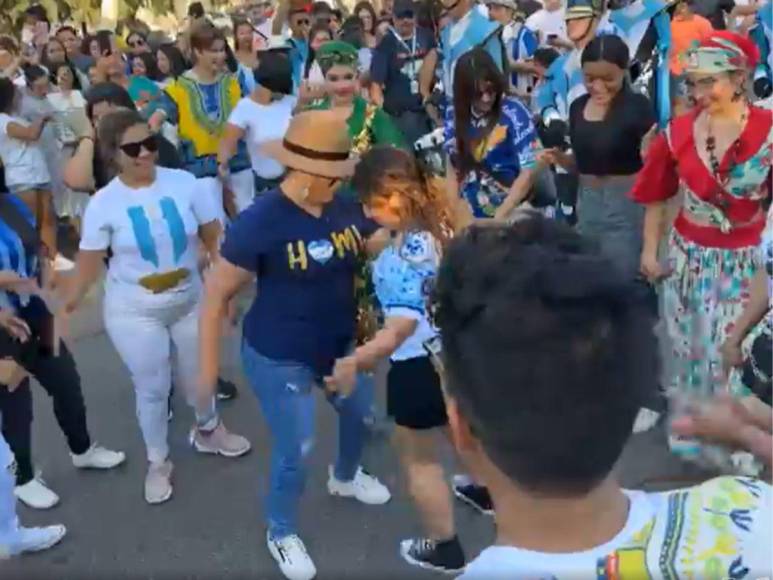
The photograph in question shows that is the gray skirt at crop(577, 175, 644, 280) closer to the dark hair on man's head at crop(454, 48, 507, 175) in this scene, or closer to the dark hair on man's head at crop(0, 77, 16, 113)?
the dark hair on man's head at crop(454, 48, 507, 175)

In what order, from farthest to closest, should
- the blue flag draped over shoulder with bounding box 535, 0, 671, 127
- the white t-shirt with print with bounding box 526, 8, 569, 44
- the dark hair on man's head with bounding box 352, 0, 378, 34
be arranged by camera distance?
the dark hair on man's head with bounding box 352, 0, 378, 34 → the white t-shirt with print with bounding box 526, 8, 569, 44 → the blue flag draped over shoulder with bounding box 535, 0, 671, 127

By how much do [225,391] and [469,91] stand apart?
6.25ft

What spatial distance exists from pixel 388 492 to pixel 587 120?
177 cm

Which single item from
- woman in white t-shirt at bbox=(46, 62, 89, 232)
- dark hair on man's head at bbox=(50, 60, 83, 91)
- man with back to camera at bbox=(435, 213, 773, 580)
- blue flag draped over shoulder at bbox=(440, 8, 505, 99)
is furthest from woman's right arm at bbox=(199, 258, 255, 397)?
dark hair on man's head at bbox=(50, 60, 83, 91)

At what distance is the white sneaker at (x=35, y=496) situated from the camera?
14.4 feet

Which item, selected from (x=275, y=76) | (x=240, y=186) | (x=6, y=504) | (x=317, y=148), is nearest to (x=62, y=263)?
(x=240, y=186)

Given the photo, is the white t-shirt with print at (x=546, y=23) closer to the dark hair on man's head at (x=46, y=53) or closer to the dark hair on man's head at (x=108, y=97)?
the dark hair on man's head at (x=46, y=53)

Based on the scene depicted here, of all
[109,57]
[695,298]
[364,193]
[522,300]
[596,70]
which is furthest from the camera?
[109,57]

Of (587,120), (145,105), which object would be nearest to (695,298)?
(587,120)

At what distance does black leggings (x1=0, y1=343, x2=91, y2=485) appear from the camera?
424 cm

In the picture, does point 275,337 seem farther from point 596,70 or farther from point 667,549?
point 667,549

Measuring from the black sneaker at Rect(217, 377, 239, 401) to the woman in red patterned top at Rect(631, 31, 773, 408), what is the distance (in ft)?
6.96

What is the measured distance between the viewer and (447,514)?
3627 mm

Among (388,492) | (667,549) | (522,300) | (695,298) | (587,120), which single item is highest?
(522,300)
